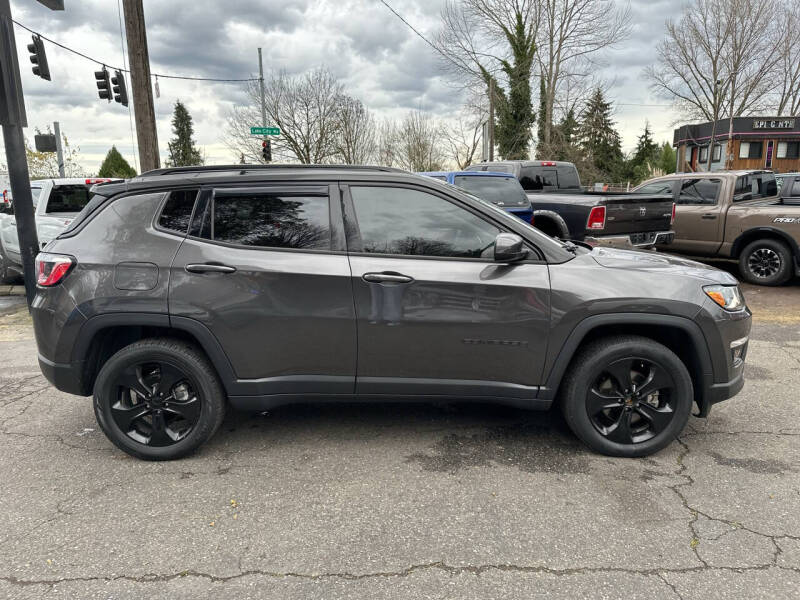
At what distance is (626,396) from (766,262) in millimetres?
7185

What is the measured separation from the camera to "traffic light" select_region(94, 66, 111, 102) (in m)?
15.2

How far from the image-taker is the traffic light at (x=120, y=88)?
49.7ft

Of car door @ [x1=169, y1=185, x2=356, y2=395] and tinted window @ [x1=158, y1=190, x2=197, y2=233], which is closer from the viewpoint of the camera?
car door @ [x1=169, y1=185, x2=356, y2=395]

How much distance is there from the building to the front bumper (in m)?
34.9

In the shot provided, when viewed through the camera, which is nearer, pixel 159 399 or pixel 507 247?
pixel 507 247

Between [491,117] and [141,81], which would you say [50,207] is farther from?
[491,117]

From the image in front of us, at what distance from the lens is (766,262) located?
8883 millimetres

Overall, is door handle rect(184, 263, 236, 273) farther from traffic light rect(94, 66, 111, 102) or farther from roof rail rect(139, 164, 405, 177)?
traffic light rect(94, 66, 111, 102)

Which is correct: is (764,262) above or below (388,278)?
below

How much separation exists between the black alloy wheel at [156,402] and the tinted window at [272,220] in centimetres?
89


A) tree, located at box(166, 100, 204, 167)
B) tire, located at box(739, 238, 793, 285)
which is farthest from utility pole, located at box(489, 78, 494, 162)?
tree, located at box(166, 100, 204, 167)

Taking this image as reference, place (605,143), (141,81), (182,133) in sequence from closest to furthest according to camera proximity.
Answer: (141,81) → (605,143) → (182,133)

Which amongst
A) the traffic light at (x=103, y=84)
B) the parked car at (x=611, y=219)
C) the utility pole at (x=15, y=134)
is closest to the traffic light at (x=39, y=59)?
the traffic light at (x=103, y=84)

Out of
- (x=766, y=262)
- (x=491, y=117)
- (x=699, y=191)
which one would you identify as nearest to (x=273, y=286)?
(x=766, y=262)
